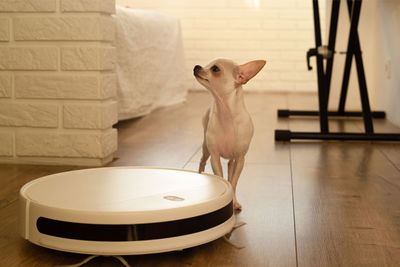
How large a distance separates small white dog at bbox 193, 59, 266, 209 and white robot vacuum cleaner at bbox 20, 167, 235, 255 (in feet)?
0.35

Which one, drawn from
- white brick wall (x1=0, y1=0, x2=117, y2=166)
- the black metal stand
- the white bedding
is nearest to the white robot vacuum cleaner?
white brick wall (x1=0, y1=0, x2=117, y2=166)

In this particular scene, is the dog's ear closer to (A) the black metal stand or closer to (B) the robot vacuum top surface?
(B) the robot vacuum top surface

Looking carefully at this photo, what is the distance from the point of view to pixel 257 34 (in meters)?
4.86

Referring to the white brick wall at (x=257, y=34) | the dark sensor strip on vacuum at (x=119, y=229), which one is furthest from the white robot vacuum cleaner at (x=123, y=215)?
the white brick wall at (x=257, y=34)

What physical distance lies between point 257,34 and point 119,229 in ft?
13.5

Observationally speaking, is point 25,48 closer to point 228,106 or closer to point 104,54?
point 104,54

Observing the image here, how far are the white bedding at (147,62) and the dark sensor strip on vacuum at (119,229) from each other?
6.06ft

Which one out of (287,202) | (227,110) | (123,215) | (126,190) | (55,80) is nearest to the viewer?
(123,215)

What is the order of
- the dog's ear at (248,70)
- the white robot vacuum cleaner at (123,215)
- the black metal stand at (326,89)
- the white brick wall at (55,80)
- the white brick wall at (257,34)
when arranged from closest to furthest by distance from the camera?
the white robot vacuum cleaner at (123,215), the dog's ear at (248,70), the white brick wall at (55,80), the black metal stand at (326,89), the white brick wall at (257,34)

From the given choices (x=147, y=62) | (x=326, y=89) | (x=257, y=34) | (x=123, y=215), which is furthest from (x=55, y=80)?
(x=257, y=34)

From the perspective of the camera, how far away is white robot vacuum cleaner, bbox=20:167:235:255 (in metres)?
0.91

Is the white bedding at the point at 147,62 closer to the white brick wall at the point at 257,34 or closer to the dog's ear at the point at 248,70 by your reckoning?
the white brick wall at the point at 257,34

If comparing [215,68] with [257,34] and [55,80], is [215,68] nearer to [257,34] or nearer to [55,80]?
[55,80]

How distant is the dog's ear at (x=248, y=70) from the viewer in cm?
114
